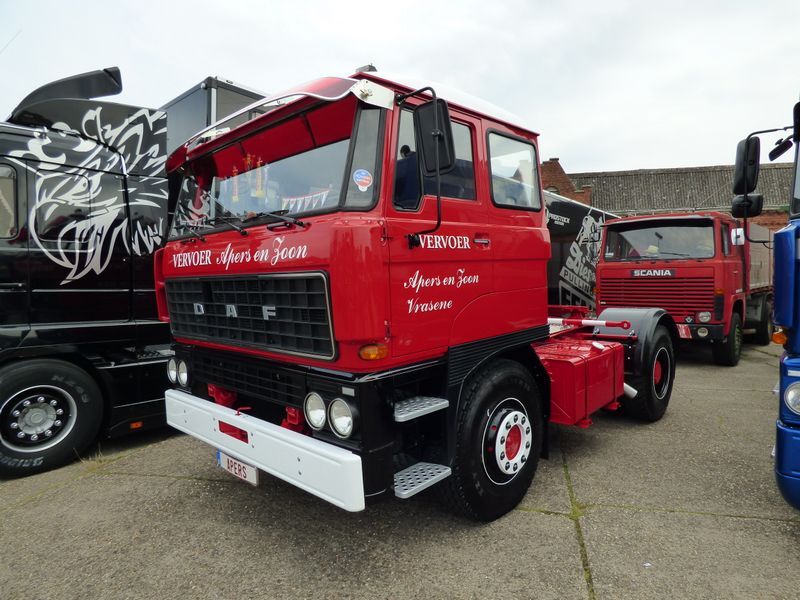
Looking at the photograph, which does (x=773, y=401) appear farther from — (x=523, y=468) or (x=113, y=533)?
(x=113, y=533)

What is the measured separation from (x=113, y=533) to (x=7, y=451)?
5.27ft

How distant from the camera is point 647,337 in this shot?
190 inches

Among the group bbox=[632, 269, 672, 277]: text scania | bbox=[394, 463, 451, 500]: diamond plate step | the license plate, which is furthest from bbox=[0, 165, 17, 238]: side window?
bbox=[632, 269, 672, 277]: text scania

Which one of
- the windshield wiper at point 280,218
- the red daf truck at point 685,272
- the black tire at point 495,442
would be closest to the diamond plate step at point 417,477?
the black tire at point 495,442

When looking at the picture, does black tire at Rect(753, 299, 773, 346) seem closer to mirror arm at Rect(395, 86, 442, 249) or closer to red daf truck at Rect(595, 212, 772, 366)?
red daf truck at Rect(595, 212, 772, 366)

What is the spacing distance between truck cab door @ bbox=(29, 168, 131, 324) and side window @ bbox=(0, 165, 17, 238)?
119mm

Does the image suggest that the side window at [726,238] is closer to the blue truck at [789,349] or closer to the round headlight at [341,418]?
the blue truck at [789,349]

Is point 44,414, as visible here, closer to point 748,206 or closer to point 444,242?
point 444,242

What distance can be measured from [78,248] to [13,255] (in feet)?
1.53

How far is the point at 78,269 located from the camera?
4.36m

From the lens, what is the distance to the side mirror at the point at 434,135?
242 centimetres

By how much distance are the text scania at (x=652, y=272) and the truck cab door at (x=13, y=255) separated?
7851 millimetres

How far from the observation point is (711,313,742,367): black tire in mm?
7692

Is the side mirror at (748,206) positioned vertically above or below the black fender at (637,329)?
above
